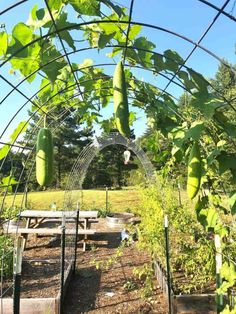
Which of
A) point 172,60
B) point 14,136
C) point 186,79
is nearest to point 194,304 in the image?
point 14,136

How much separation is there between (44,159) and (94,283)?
473 cm

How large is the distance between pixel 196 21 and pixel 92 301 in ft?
14.2

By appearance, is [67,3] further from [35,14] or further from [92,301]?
[92,301]

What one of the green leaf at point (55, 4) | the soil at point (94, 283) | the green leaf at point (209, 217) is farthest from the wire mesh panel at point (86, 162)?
the green leaf at point (55, 4)

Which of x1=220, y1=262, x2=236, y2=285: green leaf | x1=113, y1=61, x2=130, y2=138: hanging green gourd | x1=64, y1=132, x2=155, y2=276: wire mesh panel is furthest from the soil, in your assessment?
x1=113, y1=61, x2=130, y2=138: hanging green gourd

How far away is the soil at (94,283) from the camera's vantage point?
16.5 ft

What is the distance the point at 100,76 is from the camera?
290 cm

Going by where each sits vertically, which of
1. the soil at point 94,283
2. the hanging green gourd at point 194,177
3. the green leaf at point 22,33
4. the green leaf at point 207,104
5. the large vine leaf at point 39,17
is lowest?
the soil at point 94,283

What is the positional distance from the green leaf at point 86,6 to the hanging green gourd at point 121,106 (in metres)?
0.57

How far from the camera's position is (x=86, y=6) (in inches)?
77.8

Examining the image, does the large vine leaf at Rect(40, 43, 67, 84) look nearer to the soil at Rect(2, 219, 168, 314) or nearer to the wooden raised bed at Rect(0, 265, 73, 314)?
the wooden raised bed at Rect(0, 265, 73, 314)

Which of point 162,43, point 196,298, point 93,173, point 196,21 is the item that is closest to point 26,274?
point 196,298

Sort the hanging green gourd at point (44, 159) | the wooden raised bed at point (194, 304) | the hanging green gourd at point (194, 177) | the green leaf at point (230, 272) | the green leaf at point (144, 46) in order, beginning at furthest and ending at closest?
1. the wooden raised bed at point (194, 304)
2. the green leaf at point (230, 272)
3. the green leaf at point (144, 46)
4. the hanging green gourd at point (194, 177)
5. the hanging green gourd at point (44, 159)

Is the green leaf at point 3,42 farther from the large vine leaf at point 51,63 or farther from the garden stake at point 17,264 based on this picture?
the garden stake at point 17,264
